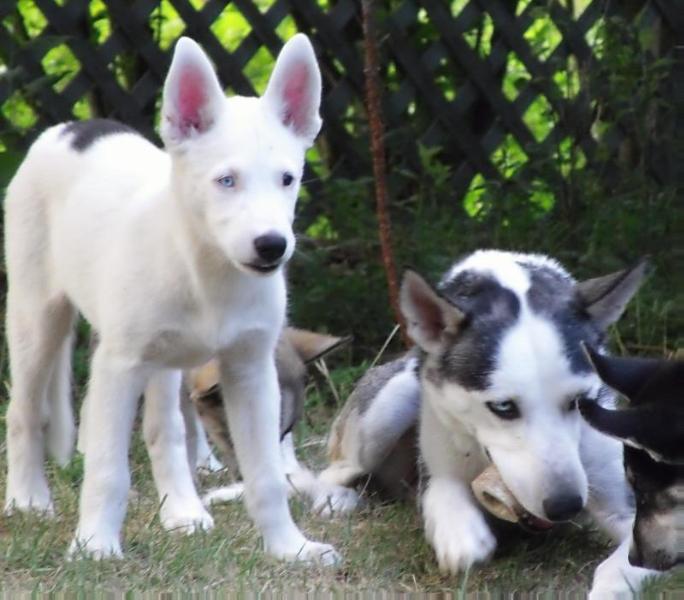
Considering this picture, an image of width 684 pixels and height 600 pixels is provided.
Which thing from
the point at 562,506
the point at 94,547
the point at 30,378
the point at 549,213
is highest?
the point at 30,378

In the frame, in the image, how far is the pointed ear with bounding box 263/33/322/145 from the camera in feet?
15.0

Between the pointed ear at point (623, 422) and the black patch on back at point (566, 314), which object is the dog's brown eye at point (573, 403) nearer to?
the black patch on back at point (566, 314)

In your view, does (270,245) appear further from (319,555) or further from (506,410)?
(319,555)

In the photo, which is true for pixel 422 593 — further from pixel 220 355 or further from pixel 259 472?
pixel 220 355

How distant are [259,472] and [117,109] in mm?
3368

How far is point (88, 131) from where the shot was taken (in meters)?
5.34

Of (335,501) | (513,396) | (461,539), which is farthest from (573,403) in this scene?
(335,501)

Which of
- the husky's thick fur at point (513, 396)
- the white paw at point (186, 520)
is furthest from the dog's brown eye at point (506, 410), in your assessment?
the white paw at point (186, 520)

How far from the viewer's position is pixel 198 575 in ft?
14.4

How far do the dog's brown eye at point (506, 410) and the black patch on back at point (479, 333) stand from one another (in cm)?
8

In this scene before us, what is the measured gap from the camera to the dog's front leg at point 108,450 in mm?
4551

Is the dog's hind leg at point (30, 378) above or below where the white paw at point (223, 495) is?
above

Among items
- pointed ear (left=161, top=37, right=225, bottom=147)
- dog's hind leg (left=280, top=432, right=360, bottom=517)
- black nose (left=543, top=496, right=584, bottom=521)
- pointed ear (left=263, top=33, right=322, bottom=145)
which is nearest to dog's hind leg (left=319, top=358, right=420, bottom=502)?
dog's hind leg (left=280, top=432, right=360, bottom=517)

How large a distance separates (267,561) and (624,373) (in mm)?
1275
